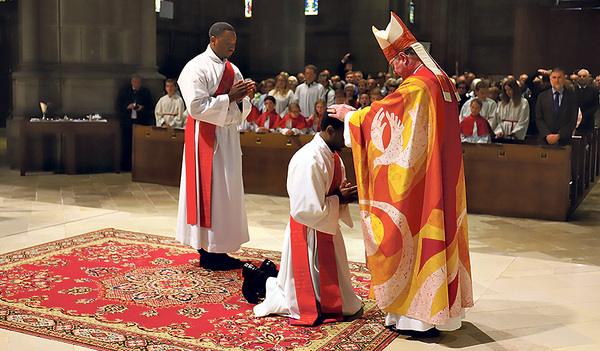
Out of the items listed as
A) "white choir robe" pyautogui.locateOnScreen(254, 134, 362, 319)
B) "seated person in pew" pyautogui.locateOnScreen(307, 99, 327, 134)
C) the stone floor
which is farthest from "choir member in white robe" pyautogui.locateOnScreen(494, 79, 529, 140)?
"white choir robe" pyautogui.locateOnScreen(254, 134, 362, 319)

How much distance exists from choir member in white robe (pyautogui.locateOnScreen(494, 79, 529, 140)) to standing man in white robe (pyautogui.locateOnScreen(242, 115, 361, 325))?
6122 mm

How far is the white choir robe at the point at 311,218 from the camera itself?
179 inches

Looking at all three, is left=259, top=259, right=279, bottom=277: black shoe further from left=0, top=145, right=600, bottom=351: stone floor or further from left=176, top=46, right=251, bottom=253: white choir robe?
left=0, top=145, right=600, bottom=351: stone floor

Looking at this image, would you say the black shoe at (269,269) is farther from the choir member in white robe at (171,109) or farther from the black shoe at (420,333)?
the choir member in white robe at (171,109)

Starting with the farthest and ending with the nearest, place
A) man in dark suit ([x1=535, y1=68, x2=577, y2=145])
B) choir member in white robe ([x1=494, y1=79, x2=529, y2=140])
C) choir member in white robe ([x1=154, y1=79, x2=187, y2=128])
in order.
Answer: choir member in white robe ([x1=154, y1=79, x2=187, y2=128]) < choir member in white robe ([x1=494, y1=79, x2=529, y2=140]) < man in dark suit ([x1=535, y1=68, x2=577, y2=145])

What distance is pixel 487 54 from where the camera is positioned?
85.2 feet

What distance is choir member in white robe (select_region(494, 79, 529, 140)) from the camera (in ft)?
34.1

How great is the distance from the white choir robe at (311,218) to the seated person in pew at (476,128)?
525cm

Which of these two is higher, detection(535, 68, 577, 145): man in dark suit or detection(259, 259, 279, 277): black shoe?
detection(535, 68, 577, 145): man in dark suit

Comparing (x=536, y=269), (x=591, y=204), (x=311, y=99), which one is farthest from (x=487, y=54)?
(x=536, y=269)

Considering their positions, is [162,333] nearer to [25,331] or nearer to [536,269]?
[25,331]

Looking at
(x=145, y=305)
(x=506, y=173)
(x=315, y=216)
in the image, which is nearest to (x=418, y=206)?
(x=315, y=216)

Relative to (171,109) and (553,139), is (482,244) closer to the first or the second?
(553,139)

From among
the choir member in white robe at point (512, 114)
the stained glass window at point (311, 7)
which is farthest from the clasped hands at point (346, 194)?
the stained glass window at point (311, 7)
